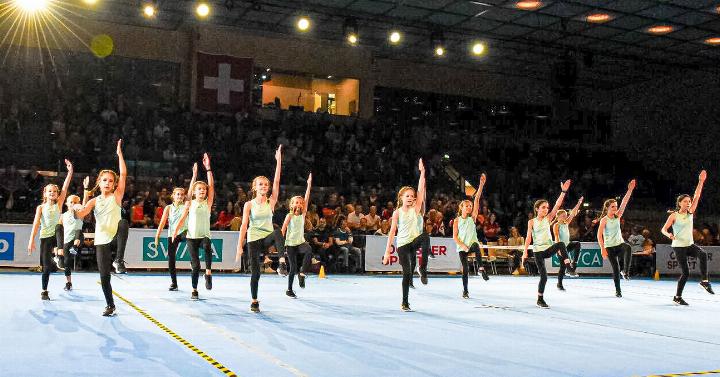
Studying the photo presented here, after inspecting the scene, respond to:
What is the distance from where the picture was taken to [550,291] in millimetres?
17031

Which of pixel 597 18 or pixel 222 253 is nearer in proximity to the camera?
pixel 222 253

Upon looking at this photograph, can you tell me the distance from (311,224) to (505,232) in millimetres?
9036

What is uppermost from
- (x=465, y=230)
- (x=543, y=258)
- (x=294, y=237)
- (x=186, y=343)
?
(x=465, y=230)

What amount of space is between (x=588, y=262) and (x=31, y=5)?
22.1m

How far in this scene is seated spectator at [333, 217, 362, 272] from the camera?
2191cm

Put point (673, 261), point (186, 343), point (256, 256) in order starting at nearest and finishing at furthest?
point (186, 343) → point (256, 256) → point (673, 261)

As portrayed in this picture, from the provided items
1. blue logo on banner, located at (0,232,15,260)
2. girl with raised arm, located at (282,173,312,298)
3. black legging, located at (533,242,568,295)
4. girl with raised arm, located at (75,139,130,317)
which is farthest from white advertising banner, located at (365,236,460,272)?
girl with raised arm, located at (75,139,130,317)

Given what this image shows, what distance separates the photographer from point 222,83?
29922mm

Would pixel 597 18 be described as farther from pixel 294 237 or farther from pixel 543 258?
pixel 294 237

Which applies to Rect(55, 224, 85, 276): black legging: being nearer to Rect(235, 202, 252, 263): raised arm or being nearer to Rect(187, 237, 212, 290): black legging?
Rect(187, 237, 212, 290): black legging

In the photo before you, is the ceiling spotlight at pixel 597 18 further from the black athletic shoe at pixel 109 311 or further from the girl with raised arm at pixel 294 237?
the black athletic shoe at pixel 109 311

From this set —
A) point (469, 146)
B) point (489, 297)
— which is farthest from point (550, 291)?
point (469, 146)

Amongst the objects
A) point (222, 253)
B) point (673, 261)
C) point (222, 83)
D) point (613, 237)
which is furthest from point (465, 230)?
point (222, 83)

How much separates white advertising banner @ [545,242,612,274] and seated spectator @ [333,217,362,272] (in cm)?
723
